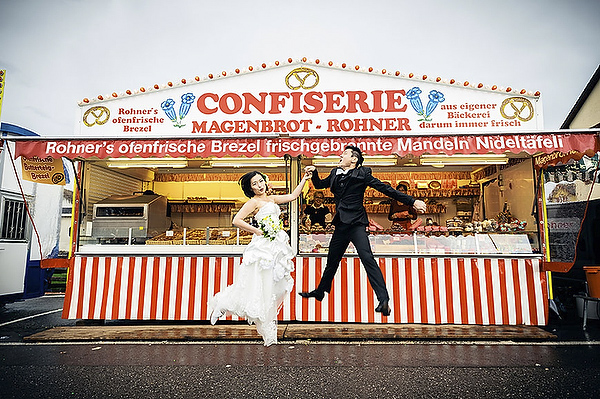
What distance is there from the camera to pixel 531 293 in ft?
21.5

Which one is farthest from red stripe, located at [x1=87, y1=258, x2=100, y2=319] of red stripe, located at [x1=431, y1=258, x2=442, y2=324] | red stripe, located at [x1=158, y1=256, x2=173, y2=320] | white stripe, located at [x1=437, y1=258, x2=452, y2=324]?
white stripe, located at [x1=437, y1=258, x2=452, y2=324]

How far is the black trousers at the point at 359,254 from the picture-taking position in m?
4.34

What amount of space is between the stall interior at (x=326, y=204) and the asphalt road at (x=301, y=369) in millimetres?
1772

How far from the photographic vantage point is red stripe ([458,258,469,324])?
658 cm

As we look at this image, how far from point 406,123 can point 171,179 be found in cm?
657

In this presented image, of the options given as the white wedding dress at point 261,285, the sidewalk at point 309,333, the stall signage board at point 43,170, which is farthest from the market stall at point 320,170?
the white wedding dress at point 261,285

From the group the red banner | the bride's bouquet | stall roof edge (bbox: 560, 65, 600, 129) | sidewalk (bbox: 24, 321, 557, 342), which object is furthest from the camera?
stall roof edge (bbox: 560, 65, 600, 129)

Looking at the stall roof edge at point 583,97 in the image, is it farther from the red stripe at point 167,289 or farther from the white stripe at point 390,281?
the red stripe at point 167,289

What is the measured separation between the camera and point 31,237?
9141mm

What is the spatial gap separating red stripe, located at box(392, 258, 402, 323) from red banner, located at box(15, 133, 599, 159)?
194 centimetres

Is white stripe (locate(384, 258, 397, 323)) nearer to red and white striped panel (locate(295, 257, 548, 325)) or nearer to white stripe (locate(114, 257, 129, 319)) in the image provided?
red and white striped panel (locate(295, 257, 548, 325))

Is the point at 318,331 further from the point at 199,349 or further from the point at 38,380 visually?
the point at 38,380

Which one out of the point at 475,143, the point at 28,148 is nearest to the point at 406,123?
the point at 475,143

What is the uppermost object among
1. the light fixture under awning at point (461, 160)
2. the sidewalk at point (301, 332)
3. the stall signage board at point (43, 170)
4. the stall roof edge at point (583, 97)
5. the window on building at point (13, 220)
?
the stall roof edge at point (583, 97)
